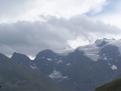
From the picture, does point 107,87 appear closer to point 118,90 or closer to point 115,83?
point 115,83

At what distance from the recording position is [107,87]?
189250 mm

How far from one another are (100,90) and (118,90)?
19618mm

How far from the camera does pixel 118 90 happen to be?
171500 millimetres

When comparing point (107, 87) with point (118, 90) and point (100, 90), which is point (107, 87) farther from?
point (118, 90)

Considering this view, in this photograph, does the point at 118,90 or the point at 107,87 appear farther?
the point at 107,87

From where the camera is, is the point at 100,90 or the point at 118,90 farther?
the point at 100,90

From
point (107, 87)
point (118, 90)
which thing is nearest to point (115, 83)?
point (107, 87)

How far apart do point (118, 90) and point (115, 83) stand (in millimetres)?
18957

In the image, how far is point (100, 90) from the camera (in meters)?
190

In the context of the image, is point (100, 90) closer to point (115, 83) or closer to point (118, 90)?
point (115, 83)

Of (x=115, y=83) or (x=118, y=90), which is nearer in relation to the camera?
(x=118, y=90)

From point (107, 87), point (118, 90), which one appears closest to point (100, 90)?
point (107, 87)

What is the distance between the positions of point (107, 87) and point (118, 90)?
17.9m
